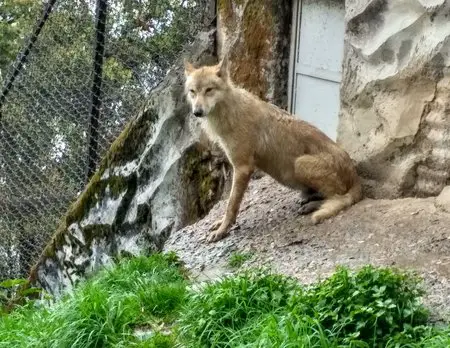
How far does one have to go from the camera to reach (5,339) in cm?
567

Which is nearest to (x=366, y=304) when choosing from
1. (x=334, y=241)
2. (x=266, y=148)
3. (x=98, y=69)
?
(x=334, y=241)

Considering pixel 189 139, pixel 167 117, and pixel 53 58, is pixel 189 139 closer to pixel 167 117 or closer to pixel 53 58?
pixel 167 117

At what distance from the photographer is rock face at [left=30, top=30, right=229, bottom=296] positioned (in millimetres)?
7539

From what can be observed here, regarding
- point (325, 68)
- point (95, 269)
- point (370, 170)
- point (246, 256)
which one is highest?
point (325, 68)

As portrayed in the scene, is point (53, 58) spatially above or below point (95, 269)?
above

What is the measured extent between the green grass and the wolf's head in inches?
48.6

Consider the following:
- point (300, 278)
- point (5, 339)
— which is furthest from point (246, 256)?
point (5, 339)

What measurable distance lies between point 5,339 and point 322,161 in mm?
2587

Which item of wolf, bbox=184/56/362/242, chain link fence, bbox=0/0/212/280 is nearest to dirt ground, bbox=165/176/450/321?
wolf, bbox=184/56/362/242

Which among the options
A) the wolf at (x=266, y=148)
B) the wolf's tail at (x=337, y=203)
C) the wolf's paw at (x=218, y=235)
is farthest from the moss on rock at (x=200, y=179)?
the wolf's tail at (x=337, y=203)

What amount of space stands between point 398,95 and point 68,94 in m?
3.31

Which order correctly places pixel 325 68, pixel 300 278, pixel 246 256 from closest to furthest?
pixel 300 278
pixel 246 256
pixel 325 68

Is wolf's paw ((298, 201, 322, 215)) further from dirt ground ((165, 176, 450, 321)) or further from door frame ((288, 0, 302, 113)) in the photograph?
door frame ((288, 0, 302, 113))

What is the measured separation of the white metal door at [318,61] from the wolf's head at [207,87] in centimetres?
114
